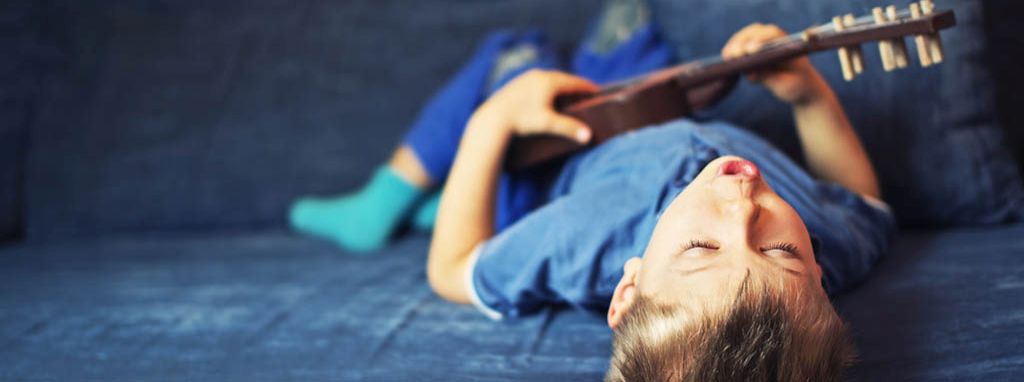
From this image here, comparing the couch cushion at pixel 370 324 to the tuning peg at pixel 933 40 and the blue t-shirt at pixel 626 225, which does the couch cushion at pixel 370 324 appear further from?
the tuning peg at pixel 933 40

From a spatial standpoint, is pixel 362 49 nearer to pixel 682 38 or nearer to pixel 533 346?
pixel 682 38

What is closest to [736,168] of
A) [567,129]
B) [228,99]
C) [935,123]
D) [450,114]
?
[567,129]

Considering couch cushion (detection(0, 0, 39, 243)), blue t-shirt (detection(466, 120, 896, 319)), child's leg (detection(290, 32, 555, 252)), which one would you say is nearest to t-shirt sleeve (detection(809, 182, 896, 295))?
blue t-shirt (detection(466, 120, 896, 319))

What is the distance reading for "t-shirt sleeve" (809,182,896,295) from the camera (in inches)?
36.9

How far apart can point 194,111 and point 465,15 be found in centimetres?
50

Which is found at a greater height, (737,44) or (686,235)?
(737,44)

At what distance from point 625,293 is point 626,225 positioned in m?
0.14

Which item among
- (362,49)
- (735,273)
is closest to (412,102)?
(362,49)

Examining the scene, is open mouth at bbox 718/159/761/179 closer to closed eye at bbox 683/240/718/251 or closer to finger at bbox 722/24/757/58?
closed eye at bbox 683/240/718/251

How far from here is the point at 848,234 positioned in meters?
0.96

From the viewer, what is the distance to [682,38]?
128 centimetres

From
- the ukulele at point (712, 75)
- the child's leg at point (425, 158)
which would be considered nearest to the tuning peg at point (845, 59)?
the ukulele at point (712, 75)

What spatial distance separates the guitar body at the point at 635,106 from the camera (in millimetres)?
1057

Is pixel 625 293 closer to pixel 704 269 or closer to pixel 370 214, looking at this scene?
pixel 704 269
